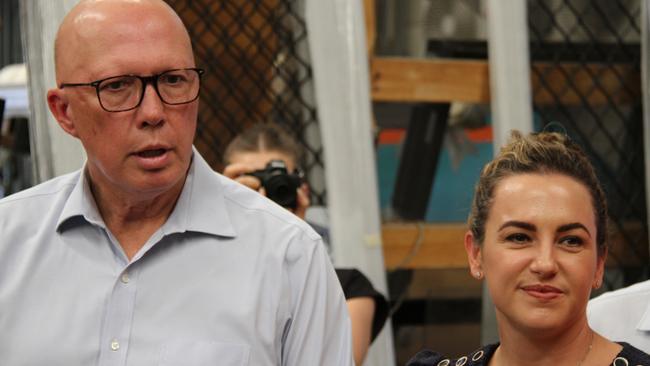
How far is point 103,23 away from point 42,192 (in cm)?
26

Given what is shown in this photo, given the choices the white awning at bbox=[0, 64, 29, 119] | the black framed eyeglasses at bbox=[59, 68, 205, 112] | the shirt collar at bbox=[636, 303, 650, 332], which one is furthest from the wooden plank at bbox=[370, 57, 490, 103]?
the black framed eyeglasses at bbox=[59, 68, 205, 112]

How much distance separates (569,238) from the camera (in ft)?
4.58

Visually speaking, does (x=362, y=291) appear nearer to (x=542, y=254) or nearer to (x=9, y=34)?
(x=542, y=254)

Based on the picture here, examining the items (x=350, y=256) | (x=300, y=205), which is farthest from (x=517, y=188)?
(x=350, y=256)

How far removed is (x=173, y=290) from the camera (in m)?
1.31

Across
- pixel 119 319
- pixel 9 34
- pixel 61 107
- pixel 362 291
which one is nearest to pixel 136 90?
pixel 61 107

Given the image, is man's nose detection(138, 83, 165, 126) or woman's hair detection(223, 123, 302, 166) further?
woman's hair detection(223, 123, 302, 166)

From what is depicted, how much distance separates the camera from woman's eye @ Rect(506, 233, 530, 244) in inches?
55.4

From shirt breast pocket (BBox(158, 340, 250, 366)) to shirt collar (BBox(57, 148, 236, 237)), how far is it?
15 cm

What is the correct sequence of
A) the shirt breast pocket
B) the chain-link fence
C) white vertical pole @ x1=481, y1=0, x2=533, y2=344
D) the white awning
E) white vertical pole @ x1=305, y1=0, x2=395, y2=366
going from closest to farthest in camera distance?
the shirt breast pocket < white vertical pole @ x1=305, y1=0, x2=395, y2=366 < white vertical pole @ x1=481, y1=0, x2=533, y2=344 < the white awning < the chain-link fence

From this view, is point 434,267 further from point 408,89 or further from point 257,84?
point 257,84

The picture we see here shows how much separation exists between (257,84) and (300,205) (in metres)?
0.79

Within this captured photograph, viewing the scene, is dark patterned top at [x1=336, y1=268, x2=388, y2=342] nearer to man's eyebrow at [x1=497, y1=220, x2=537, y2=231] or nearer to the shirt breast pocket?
man's eyebrow at [x1=497, y1=220, x2=537, y2=231]

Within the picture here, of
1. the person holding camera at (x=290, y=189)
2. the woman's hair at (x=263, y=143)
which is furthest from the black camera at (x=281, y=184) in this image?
the woman's hair at (x=263, y=143)
